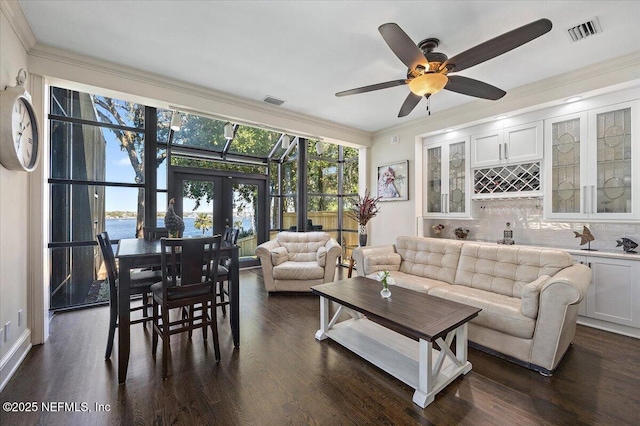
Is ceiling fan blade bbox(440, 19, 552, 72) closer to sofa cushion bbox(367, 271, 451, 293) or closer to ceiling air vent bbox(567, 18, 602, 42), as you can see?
ceiling air vent bbox(567, 18, 602, 42)

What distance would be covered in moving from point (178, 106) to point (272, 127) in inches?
51.8

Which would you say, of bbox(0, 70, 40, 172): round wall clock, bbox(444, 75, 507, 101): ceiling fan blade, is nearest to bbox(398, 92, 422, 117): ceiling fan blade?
bbox(444, 75, 507, 101): ceiling fan blade

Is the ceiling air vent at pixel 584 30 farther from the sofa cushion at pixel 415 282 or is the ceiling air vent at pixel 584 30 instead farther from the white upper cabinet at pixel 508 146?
the sofa cushion at pixel 415 282

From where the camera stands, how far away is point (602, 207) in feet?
10.1

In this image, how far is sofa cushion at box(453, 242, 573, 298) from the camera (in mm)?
2764

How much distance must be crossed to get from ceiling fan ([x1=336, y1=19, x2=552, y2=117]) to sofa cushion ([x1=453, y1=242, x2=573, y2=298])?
1640 millimetres

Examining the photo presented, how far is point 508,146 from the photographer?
3764 mm

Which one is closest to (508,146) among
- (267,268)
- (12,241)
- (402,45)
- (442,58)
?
(442,58)

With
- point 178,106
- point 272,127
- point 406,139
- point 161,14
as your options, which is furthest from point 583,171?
point 178,106

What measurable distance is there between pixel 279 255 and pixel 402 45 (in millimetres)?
3140

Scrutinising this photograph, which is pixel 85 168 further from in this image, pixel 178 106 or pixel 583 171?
pixel 583 171

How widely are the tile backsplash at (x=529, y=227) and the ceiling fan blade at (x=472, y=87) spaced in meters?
1.94

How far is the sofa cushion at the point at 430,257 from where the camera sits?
3464 mm

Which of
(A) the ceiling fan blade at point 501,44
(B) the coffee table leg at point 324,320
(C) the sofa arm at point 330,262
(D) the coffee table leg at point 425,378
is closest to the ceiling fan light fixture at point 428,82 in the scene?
(A) the ceiling fan blade at point 501,44
